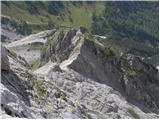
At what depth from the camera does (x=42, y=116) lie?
82.1ft

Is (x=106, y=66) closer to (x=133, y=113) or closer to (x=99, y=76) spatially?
(x=99, y=76)

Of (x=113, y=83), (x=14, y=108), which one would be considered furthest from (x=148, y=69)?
(x=14, y=108)

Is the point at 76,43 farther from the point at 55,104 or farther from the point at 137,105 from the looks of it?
the point at 55,104

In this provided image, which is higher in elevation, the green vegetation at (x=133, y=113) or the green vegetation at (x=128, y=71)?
the green vegetation at (x=128, y=71)

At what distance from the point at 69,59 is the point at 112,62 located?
7034mm

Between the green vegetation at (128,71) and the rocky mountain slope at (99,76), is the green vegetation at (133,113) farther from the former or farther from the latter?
the green vegetation at (128,71)

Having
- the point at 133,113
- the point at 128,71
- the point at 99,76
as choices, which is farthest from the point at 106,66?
the point at 133,113

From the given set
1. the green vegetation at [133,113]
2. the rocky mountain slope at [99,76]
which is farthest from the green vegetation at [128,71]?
the green vegetation at [133,113]

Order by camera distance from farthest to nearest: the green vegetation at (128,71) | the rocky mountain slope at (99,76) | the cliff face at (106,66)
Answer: the green vegetation at (128,71) < the cliff face at (106,66) < the rocky mountain slope at (99,76)

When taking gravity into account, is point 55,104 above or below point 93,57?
above

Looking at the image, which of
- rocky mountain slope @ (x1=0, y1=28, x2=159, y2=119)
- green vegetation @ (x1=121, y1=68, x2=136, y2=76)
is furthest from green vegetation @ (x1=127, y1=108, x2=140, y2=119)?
green vegetation @ (x1=121, y1=68, x2=136, y2=76)

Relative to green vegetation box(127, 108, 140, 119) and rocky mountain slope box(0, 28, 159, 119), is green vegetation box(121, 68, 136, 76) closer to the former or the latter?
rocky mountain slope box(0, 28, 159, 119)

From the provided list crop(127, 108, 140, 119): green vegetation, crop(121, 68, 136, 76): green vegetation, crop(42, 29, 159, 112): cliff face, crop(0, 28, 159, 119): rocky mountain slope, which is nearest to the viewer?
crop(127, 108, 140, 119): green vegetation

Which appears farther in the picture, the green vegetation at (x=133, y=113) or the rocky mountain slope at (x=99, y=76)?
the rocky mountain slope at (x=99, y=76)
